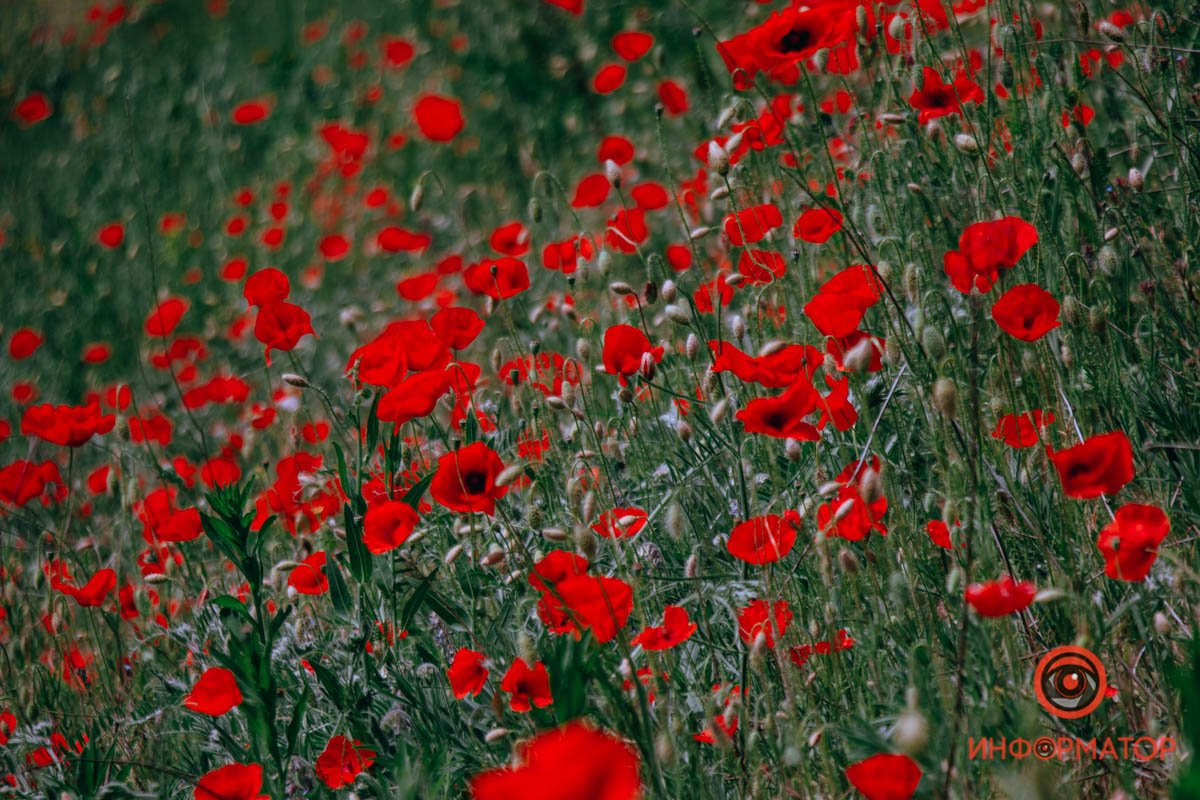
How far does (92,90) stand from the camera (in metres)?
8.92

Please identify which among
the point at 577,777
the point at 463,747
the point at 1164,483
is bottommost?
the point at 1164,483

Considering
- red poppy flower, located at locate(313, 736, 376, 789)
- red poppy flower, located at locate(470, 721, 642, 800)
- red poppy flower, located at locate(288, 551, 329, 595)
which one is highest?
red poppy flower, located at locate(470, 721, 642, 800)

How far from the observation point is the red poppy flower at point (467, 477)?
168cm

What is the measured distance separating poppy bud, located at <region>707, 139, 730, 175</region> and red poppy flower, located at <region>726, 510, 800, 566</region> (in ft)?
2.29

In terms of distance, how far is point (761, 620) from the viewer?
1621mm

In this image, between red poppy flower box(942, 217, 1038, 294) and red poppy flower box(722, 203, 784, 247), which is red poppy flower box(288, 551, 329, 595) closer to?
red poppy flower box(722, 203, 784, 247)

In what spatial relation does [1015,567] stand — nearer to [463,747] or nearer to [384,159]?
[463,747]

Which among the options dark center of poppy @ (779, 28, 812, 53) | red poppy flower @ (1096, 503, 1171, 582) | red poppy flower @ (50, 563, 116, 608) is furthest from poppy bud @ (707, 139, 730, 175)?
red poppy flower @ (50, 563, 116, 608)

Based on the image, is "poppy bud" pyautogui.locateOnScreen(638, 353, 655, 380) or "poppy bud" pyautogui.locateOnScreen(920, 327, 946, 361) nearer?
A: "poppy bud" pyautogui.locateOnScreen(920, 327, 946, 361)

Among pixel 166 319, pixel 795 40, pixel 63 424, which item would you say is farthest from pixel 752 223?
pixel 166 319

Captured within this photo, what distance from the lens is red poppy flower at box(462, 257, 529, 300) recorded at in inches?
88.9

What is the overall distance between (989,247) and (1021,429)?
329 millimetres

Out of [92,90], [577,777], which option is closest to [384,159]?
[92,90]

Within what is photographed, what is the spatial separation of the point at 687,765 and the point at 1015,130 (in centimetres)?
151
